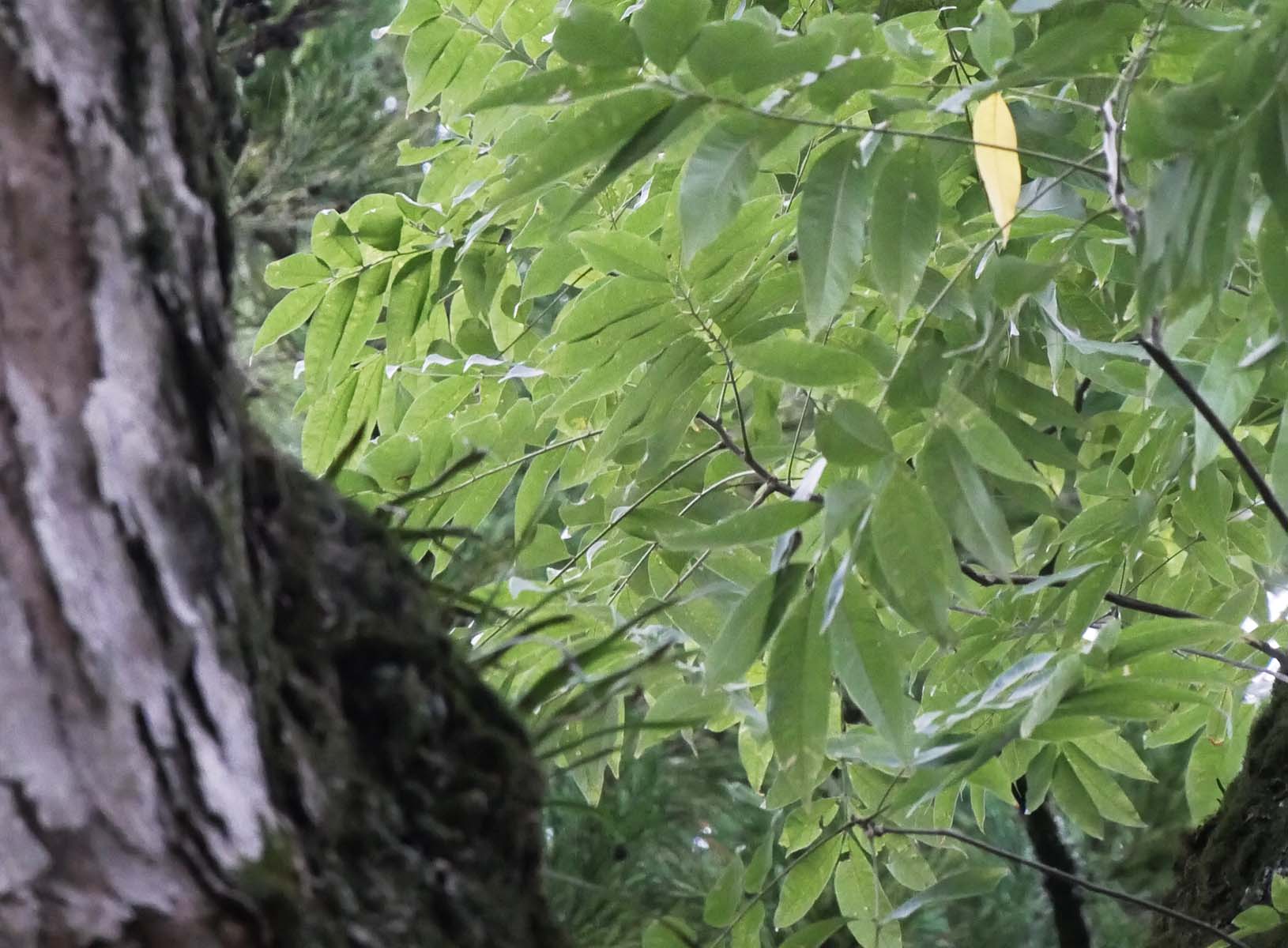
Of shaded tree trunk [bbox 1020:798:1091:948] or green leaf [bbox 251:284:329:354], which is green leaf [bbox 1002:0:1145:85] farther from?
shaded tree trunk [bbox 1020:798:1091:948]

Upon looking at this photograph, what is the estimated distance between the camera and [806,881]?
3.32ft

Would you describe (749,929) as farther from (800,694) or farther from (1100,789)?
(800,694)

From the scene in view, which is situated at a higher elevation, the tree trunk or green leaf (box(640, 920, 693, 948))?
green leaf (box(640, 920, 693, 948))

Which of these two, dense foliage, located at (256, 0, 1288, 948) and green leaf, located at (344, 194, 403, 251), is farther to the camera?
green leaf, located at (344, 194, 403, 251)

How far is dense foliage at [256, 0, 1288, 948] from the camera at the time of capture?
575mm

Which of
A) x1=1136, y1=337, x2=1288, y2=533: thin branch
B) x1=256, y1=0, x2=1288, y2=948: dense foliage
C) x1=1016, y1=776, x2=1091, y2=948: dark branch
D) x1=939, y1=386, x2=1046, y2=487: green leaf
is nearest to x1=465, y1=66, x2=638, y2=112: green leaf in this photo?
x1=256, y1=0, x2=1288, y2=948: dense foliage

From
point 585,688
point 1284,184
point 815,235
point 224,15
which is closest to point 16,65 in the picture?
point 585,688

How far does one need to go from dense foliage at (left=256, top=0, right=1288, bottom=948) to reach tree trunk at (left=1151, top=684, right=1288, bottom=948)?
3 centimetres

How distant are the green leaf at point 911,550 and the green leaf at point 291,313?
2.02 ft

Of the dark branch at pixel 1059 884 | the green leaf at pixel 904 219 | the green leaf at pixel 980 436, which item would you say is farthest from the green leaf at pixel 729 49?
the dark branch at pixel 1059 884

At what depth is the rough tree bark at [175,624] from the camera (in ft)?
0.90

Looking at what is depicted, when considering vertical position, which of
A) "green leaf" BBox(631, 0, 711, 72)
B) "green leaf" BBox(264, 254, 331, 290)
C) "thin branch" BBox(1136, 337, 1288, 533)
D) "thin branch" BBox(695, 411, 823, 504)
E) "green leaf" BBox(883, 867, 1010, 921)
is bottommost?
"green leaf" BBox(883, 867, 1010, 921)

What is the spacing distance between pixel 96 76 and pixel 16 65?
0.02 m

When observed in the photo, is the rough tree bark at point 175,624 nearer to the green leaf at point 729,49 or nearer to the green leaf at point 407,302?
the green leaf at point 729,49
